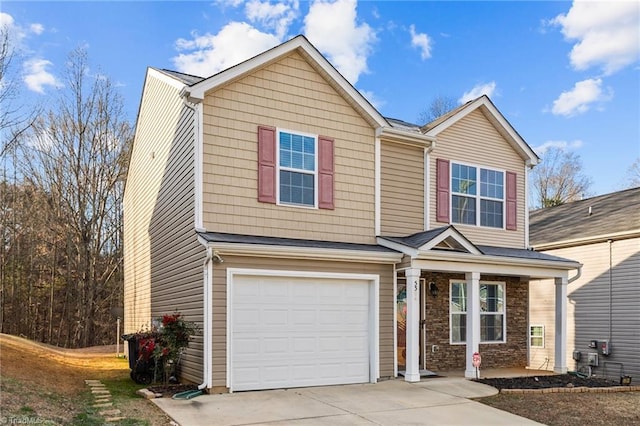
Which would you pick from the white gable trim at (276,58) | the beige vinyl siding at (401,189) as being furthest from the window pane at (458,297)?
the white gable trim at (276,58)

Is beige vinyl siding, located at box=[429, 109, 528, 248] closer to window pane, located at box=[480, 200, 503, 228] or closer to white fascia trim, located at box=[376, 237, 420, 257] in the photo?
window pane, located at box=[480, 200, 503, 228]

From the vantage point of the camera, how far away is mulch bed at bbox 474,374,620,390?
10414 millimetres

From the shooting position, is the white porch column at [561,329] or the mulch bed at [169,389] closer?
the mulch bed at [169,389]

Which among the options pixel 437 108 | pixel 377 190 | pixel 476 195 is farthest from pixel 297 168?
pixel 437 108

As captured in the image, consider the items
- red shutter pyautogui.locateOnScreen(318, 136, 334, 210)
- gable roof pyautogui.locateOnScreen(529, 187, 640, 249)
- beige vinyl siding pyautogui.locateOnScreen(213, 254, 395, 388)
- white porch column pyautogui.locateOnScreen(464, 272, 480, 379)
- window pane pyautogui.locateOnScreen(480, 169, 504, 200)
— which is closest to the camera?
beige vinyl siding pyautogui.locateOnScreen(213, 254, 395, 388)

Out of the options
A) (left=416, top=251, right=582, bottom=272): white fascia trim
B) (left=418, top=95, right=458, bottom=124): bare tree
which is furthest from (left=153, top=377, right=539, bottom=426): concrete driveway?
(left=418, top=95, right=458, bottom=124): bare tree

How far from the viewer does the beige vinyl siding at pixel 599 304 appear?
554 inches

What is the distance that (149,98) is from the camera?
1445 cm

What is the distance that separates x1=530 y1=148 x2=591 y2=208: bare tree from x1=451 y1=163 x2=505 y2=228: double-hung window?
837 inches

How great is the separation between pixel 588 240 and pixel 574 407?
25.2ft

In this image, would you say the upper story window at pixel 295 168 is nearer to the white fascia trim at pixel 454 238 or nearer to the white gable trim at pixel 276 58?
the white gable trim at pixel 276 58

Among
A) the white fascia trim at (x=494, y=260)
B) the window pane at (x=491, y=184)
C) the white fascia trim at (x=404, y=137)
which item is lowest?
the white fascia trim at (x=494, y=260)

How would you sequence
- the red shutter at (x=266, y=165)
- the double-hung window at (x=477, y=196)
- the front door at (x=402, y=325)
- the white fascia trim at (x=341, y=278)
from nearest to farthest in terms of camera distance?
the white fascia trim at (x=341, y=278)
the red shutter at (x=266, y=165)
the front door at (x=402, y=325)
the double-hung window at (x=477, y=196)

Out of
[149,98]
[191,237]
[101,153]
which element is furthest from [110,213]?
[191,237]
